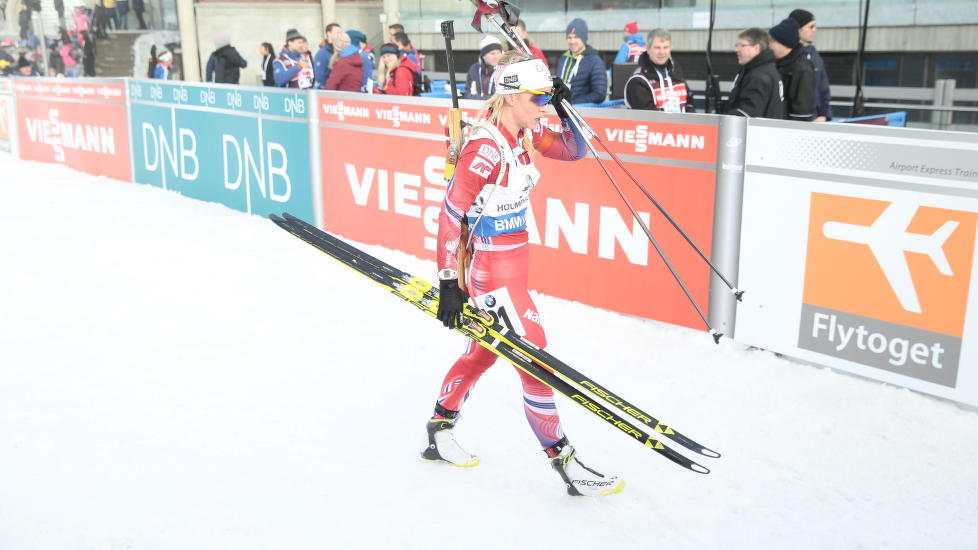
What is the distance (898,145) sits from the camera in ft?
16.4

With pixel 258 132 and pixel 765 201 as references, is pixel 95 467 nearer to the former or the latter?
pixel 765 201

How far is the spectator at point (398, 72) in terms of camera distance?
995cm

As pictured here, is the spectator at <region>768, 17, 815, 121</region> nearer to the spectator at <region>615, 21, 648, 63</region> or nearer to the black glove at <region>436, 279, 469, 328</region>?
the spectator at <region>615, 21, 648, 63</region>

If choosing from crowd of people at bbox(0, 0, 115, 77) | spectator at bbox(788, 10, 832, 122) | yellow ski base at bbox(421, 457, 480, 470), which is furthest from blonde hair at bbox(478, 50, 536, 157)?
crowd of people at bbox(0, 0, 115, 77)

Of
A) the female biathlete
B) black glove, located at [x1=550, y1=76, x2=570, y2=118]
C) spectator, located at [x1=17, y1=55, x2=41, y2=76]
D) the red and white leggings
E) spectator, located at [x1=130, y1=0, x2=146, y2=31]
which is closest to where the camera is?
the female biathlete

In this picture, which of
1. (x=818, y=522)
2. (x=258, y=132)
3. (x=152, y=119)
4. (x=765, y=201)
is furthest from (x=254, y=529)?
(x=152, y=119)

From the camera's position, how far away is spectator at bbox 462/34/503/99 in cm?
879

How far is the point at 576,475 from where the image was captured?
13.2 ft

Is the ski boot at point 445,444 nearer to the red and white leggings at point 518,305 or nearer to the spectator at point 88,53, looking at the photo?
the red and white leggings at point 518,305

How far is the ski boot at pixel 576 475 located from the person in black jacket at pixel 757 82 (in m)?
3.24

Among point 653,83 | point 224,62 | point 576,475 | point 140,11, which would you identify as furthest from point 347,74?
point 140,11

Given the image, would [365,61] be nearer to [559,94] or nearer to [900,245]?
[559,94]

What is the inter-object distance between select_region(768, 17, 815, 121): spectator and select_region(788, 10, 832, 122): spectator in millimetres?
280

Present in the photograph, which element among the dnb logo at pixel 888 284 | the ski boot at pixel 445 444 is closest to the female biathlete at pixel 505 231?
the ski boot at pixel 445 444
